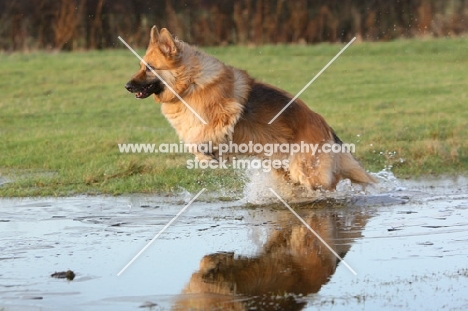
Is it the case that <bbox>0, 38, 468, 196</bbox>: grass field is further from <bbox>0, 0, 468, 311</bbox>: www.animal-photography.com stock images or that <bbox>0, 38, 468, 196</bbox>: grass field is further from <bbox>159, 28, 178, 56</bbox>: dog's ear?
<bbox>159, 28, 178, 56</bbox>: dog's ear

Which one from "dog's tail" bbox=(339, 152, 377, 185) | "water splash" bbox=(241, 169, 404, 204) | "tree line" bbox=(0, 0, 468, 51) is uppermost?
"tree line" bbox=(0, 0, 468, 51)

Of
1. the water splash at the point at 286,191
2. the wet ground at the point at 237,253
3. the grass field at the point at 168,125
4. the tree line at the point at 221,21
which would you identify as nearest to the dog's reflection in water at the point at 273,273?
the wet ground at the point at 237,253

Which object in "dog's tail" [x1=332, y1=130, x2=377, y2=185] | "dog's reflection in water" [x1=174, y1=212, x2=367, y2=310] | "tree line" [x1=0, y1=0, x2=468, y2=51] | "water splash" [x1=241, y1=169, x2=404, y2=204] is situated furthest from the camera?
"tree line" [x1=0, y1=0, x2=468, y2=51]

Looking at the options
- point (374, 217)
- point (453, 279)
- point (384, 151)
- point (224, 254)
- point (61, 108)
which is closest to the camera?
point (453, 279)

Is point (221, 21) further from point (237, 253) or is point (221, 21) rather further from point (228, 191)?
point (237, 253)

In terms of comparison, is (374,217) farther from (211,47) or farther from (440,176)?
(211,47)

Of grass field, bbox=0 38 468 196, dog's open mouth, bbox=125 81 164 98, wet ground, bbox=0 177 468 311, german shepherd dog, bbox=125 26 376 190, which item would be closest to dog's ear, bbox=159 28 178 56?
german shepherd dog, bbox=125 26 376 190

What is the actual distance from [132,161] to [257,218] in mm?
2888

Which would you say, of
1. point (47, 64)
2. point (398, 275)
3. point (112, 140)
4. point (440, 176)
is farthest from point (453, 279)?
point (47, 64)

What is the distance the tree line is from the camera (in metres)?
21.0

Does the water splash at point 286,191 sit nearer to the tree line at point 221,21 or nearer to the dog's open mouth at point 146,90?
the dog's open mouth at point 146,90

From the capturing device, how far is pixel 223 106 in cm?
827

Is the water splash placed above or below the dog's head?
below

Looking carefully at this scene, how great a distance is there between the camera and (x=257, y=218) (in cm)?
773
